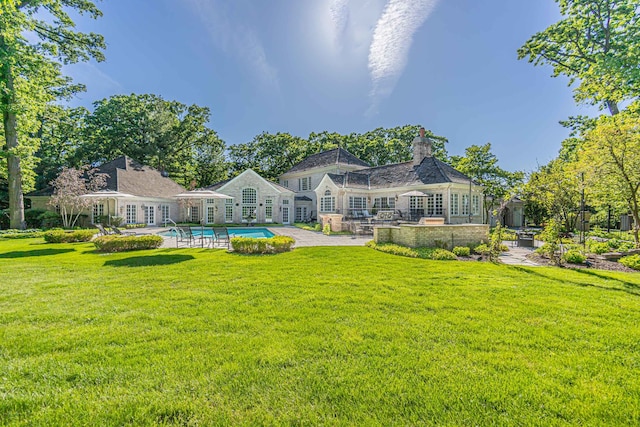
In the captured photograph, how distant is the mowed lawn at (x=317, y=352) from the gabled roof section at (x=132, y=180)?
2211 cm

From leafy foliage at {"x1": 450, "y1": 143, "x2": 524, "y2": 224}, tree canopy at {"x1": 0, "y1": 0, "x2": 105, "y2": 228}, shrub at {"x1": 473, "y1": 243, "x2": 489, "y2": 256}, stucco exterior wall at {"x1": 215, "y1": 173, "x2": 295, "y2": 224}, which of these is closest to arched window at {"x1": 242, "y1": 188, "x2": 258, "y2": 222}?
stucco exterior wall at {"x1": 215, "y1": 173, "x2": 295, "y2": 224}

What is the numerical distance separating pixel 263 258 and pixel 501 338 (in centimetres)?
761

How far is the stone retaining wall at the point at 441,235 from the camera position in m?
11.9

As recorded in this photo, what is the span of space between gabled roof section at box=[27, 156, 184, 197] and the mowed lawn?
22112 millimetres

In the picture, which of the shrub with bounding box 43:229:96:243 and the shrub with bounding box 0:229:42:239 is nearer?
the shrub with bounding box 43:229:96:243

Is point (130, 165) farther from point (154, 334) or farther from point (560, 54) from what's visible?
point (560, 54)

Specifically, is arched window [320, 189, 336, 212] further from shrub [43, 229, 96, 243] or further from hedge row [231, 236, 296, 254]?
shrub [43, 229, 96, 243]

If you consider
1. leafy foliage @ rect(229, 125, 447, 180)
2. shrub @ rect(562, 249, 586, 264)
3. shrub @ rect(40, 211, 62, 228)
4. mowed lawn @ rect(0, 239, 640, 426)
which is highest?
leafy foliage @ rect(229, 125, 447, 180)

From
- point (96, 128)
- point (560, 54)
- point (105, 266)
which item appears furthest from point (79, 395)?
point (96, 128)

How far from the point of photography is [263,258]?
991cm

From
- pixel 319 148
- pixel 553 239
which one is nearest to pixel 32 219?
pixel 319 148

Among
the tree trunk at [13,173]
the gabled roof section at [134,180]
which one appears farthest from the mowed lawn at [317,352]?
the gabled roof section at [134,180]

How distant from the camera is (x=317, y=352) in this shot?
3438mm

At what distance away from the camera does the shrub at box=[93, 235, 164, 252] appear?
1116cm
